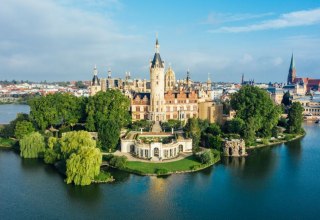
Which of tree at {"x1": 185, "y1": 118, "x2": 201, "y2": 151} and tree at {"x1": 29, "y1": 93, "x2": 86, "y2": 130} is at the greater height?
tree at {"x1": 29, "y1": 93, "x2": 86, "y2": 130}

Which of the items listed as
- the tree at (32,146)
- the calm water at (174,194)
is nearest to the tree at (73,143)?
the calm water at (174,194)

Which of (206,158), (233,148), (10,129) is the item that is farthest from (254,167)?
(10,129)

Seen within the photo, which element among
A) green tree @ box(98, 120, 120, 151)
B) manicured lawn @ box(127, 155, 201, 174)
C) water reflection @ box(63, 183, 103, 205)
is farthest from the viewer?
green tree @ box(98, 120, 120, 151)

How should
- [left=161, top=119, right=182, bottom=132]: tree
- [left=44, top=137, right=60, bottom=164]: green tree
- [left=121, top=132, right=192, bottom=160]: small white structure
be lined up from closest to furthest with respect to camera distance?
[left=44, top=137, right=60, bottom=164]: green tree, [left=121, top=132, right=192, bottom=160]: small white structure, [left=161, top=119, right=182, bottom=132]: tree

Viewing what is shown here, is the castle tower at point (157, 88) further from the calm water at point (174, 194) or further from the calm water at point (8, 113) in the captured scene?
the calm water at point (8, 113)

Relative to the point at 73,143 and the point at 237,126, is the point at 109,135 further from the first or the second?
the point at 237,126

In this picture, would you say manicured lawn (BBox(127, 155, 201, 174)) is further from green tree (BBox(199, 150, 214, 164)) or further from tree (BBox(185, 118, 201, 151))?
tree (BBox(185, 118, 201, 151))

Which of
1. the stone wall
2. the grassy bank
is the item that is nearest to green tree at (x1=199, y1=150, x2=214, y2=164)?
the grassy bank
